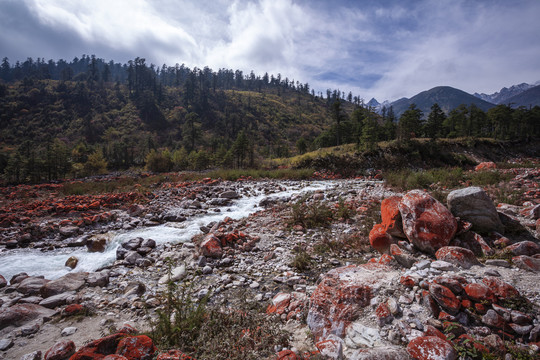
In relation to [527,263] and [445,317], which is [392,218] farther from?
[445,317]

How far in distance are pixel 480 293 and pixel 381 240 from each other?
2.50 m

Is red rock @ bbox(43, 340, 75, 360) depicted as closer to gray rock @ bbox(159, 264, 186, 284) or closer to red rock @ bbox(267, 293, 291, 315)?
gray rock @ bbox(159, 264, 186, 284)

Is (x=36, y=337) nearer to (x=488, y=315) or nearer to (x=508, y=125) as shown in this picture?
(x=488, y=315)

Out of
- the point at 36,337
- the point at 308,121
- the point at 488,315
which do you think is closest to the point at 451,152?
the point at 488,315

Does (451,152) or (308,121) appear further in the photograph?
(308,121)

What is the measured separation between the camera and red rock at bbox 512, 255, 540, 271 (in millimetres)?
3430

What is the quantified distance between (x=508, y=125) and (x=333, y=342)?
75225mm

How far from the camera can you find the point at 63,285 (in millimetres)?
5102

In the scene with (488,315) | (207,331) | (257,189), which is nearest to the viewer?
(488,315)

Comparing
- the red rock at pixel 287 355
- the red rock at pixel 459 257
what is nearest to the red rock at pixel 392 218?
the red rock at pixel 459 257

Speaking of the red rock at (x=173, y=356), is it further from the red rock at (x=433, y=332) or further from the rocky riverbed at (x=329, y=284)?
the red rock at (x=433, y=332)

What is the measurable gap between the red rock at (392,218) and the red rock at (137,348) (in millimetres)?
5148

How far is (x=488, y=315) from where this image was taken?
2498mm

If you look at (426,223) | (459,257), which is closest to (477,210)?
(426,223)
